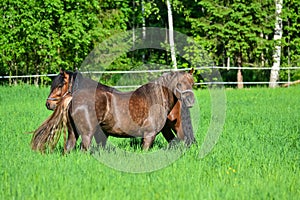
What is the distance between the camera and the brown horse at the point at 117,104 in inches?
256

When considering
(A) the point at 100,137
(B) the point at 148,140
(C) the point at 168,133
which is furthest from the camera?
(C) the point at 168,133

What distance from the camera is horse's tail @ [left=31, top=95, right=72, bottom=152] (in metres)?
6.55

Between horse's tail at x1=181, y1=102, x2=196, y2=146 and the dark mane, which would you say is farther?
horse's tail at x1=181, y1=102, x2=196, y2=146

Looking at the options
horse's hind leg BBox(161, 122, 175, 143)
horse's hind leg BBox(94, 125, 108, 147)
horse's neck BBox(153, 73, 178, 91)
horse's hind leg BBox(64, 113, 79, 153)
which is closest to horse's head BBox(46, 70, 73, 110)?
horse's hind leg BBox(64, 113, 79, 153)

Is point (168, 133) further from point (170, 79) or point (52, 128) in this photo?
point (52, 128)

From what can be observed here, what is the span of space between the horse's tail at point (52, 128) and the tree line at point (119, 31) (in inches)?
566

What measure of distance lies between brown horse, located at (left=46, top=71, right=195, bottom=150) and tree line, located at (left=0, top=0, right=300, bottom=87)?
47.7ft

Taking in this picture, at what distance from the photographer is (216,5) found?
2356 cm

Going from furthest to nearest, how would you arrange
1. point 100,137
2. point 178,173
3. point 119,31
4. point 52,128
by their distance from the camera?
point 119,31 → point 100,137 → point 52,128 → point 178,173

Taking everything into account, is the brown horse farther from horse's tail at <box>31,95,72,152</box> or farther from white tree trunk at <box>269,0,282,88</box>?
white tree trunk at <box>269,0,282,88</box>

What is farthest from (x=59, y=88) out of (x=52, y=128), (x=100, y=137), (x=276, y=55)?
(x=276, y=55)

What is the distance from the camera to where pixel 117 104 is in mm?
6637

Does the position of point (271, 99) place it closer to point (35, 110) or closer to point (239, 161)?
point (35, 110)

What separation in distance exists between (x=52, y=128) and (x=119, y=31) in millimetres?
17493
